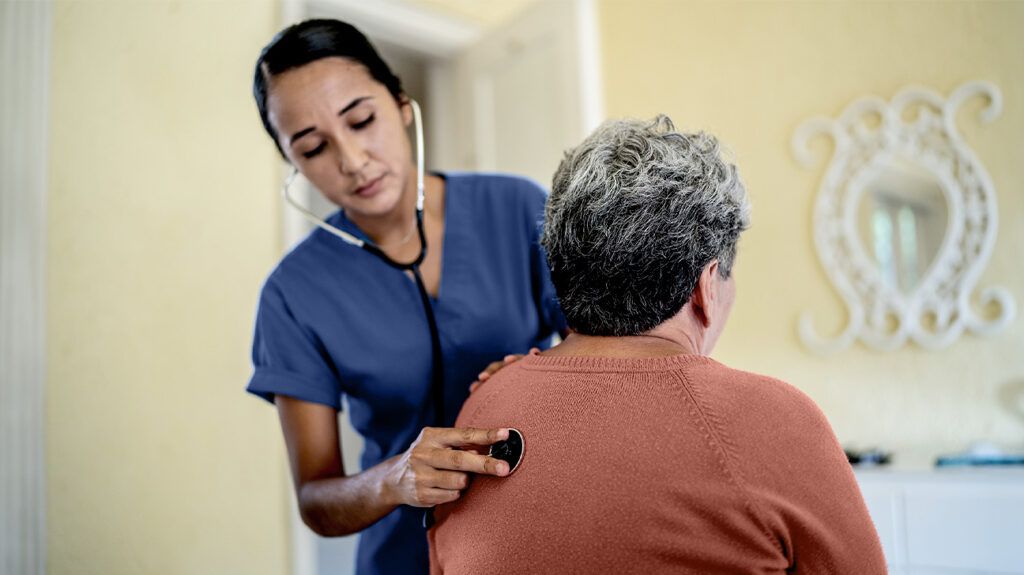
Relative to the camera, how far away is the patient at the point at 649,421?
68 cm

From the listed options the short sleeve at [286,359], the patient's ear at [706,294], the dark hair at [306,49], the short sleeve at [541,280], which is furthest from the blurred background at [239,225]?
the patient's ear at [706,294]

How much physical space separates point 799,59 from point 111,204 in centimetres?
205

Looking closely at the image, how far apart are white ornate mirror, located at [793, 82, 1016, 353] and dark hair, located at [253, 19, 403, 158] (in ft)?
5.70

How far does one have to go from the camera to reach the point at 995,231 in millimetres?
2113

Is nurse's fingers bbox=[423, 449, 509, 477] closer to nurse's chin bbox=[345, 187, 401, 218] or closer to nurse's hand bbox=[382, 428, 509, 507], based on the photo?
nurse's hand bbox=[382, 428, 509, 507]

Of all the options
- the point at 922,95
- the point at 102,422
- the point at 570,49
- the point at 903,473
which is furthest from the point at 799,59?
the point at 102,422

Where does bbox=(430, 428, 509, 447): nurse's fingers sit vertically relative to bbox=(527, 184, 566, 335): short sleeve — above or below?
below

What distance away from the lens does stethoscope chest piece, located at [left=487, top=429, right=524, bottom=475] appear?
75 centimetres

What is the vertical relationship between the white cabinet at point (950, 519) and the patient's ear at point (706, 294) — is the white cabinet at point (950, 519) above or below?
below

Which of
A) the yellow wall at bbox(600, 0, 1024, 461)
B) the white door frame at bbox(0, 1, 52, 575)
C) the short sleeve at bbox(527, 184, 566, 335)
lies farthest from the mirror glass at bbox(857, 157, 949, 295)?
the white door frame at bbox(0, 1, 52, 575)

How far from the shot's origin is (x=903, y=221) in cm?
230

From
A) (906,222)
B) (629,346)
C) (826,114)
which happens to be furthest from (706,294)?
(826,114)

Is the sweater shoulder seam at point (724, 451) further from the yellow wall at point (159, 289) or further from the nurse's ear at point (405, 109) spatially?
the yellow wall at point (159, 289)

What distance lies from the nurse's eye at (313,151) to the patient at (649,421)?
→ 1.37 feet
